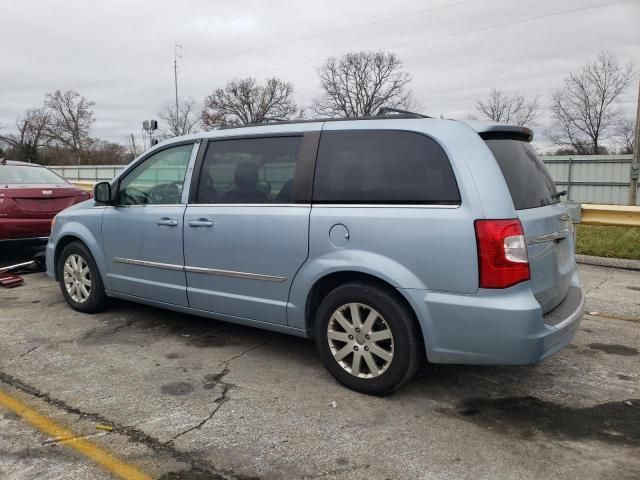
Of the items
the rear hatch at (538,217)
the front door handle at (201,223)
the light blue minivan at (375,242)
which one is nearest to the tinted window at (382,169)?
the light blue minivan at (375,242)

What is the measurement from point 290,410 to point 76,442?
1191 millimetres

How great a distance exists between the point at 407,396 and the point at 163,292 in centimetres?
225

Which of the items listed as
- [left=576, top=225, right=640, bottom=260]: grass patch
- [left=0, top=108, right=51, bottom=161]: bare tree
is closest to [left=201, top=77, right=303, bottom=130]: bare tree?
[left=0, top=108, right=51, bottom=161]: bare tree

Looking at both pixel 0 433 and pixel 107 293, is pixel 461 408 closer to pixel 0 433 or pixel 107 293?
pixel 0 433

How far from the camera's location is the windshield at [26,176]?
792 cm

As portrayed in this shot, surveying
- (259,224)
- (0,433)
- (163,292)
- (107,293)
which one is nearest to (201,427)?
(0,433)

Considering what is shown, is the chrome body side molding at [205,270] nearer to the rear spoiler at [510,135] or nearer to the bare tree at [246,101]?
the rear spoiler at [510,135]

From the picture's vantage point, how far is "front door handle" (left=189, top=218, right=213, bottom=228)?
4.23m

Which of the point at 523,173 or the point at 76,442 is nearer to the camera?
the point at 76,442

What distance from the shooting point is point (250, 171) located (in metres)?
4.17

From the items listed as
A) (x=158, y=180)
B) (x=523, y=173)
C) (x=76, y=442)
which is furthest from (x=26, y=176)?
(x=523, y=173)

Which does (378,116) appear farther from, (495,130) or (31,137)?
(31,137)

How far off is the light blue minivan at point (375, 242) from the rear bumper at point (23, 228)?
361 centimetres

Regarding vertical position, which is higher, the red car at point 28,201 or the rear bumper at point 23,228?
the red car at point 28,201
